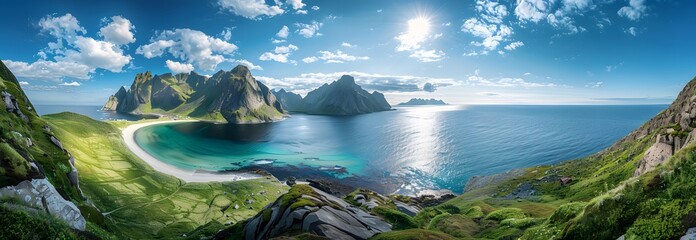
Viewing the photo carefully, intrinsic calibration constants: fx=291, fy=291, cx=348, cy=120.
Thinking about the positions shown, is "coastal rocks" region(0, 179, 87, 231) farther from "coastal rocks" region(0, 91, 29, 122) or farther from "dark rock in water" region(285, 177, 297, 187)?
"dark rock in water" region(285, 177, 297, 187)

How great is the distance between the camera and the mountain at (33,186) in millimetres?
12894

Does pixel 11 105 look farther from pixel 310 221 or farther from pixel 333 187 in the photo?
pixel 333 187

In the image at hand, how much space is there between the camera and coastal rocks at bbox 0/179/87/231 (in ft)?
88.8

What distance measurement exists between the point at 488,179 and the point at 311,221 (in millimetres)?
96551

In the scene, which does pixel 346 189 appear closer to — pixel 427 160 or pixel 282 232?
pixel 427 160

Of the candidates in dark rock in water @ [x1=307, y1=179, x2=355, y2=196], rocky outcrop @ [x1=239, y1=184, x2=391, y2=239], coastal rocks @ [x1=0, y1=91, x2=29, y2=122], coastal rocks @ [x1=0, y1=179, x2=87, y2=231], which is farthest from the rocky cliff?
coastal rocks @ [x1=0, y1=91, x2=29, y2=122]

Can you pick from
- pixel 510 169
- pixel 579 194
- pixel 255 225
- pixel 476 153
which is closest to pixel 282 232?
pixel 255 225

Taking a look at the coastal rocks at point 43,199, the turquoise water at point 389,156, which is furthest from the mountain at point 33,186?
the turquoise water at point 389,156

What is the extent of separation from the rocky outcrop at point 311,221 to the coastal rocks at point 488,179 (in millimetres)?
82950

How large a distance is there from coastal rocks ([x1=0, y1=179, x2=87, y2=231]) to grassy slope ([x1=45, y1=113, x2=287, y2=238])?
75.7 feet

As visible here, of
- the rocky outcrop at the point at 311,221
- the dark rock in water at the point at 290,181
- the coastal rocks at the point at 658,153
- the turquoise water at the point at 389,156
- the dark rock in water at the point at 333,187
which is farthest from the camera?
the turquoise water at the point at 389,156

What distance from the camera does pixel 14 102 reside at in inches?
2527

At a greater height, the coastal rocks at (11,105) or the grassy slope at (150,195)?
the coastal rocks at (11,105)

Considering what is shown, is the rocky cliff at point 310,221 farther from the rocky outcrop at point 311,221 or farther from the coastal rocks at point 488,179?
the coastal rocks at point 488,179
